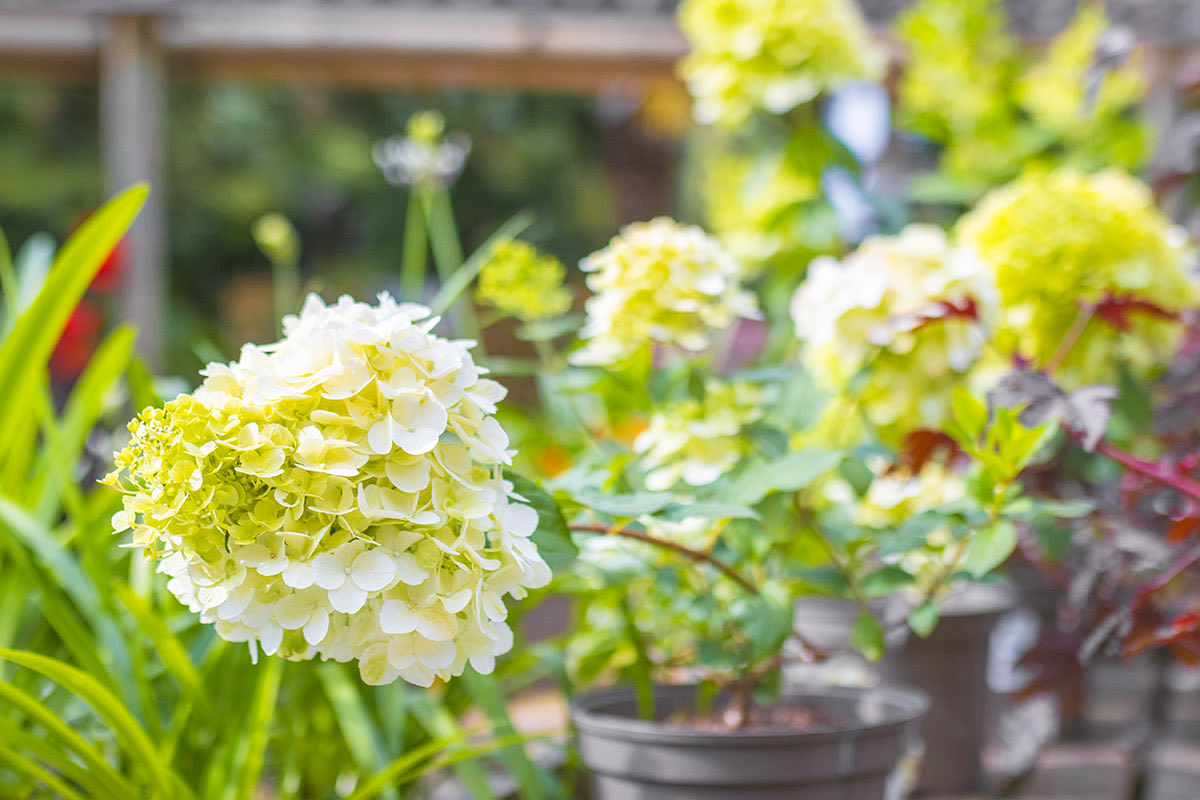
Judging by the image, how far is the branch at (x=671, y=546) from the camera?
76cm

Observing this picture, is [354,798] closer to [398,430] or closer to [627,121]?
[398,430]

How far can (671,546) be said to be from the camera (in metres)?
0.81

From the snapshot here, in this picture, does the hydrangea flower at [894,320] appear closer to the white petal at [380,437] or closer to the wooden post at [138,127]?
the white petal at [380,437]

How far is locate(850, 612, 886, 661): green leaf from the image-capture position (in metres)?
0.85

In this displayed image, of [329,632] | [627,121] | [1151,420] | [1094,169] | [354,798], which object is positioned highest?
[627,121]

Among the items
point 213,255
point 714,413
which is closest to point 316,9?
point 714,413

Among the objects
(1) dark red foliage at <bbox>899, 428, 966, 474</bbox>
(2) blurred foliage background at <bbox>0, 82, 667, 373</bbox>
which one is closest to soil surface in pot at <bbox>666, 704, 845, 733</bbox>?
(1) dark red foliage at <bbox>899, 428, 966, 474</bbox>

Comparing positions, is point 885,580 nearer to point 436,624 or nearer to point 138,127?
point 436,624

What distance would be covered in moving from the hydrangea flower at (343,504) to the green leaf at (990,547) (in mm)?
310

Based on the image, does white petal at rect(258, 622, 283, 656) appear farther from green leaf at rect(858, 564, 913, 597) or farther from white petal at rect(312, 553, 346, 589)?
green leaf at rect(858, 564, 913, 597)

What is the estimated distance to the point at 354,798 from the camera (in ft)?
2.83

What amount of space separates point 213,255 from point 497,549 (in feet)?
27.7

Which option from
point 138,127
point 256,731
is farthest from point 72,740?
point 138,127

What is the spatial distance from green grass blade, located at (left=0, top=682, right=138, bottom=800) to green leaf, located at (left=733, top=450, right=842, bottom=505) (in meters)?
0.48
